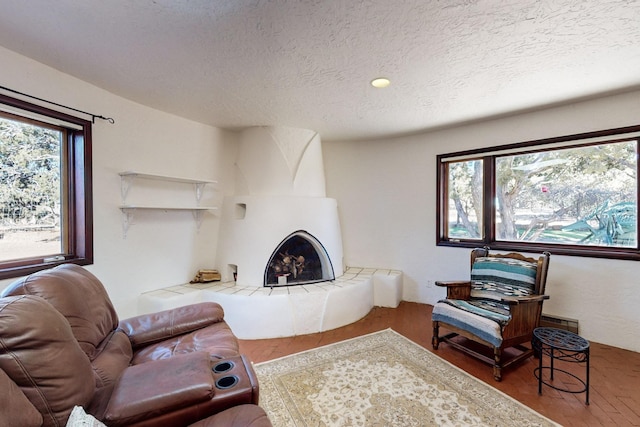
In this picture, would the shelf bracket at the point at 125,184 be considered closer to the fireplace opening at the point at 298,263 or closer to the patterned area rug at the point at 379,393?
the fireplace opening at the point at 298,263

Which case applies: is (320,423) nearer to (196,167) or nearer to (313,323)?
(313,323)

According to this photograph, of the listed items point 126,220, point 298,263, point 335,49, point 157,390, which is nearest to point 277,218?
point 298,263

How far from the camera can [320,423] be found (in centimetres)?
163

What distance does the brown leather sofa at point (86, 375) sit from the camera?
85cm

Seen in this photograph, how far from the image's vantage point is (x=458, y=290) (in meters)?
2.65

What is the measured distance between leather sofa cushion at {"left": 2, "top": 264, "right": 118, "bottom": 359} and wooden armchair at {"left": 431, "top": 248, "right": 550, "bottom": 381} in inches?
96.6

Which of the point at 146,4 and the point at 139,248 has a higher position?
the point at 146,4

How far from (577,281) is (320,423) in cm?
272

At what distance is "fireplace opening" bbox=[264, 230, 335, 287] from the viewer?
3.17 m

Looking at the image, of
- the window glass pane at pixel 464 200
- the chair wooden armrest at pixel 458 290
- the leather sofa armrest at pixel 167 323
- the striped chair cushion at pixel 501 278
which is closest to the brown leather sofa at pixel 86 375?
the leather sofa armrest at pixel 167 323

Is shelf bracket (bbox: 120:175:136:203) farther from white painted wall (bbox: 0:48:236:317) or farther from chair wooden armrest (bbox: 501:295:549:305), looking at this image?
chair wooden armrest (bbox: 501:295:549:305)

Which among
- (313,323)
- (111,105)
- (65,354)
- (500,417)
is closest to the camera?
(65,354)

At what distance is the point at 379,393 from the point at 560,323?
2124 mm

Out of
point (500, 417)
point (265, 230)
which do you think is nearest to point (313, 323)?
point (265, 230)
